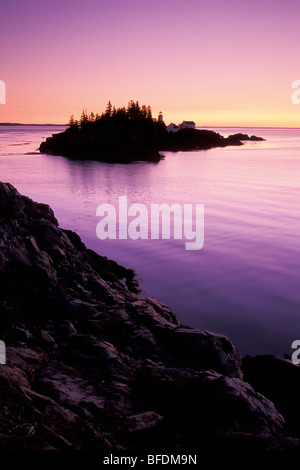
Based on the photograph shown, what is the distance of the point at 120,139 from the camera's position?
381 feet

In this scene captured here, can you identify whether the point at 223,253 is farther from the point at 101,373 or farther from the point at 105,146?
the point at 105,146

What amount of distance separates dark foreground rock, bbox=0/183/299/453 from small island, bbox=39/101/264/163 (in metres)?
89.6

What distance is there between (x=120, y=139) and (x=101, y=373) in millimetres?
112184

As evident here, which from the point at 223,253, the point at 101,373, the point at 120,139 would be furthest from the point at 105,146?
the point at 101,373

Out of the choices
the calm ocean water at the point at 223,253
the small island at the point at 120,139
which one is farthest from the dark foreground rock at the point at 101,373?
the small island at the point at 120,139

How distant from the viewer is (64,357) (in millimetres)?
9609

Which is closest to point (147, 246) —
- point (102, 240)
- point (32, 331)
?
point (102, 240)

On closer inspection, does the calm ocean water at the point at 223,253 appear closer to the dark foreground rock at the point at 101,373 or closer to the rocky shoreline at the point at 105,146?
the dark foreground rock at the point at 101,373

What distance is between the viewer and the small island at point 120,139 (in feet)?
379

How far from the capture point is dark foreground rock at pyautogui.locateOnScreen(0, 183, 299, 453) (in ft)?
22.3

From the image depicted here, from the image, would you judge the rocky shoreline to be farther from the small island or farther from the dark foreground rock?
Answer: the dark foreground rock

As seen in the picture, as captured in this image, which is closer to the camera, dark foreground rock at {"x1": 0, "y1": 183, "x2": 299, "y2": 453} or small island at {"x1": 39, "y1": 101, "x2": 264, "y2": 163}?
dark foreground rock at {"x1": 0, "y1": 183, "x2": 299, "y2": 453}

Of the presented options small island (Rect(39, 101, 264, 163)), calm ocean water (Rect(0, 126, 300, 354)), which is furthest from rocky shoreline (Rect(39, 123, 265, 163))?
calm ocean water (Rect(0, 126, 300, 354))

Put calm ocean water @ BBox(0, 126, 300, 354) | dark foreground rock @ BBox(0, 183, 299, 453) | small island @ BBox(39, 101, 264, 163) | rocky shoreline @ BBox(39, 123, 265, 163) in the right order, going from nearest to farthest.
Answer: dark foreground rock @ BBox(0, 183, 299, 453)
calm ocean water @ BBox(0, 126, 300, 354)
rocky shoreline @ BBox(39, 123, 265, 163)
small island @ BBox(39, 101, 264, 163)
